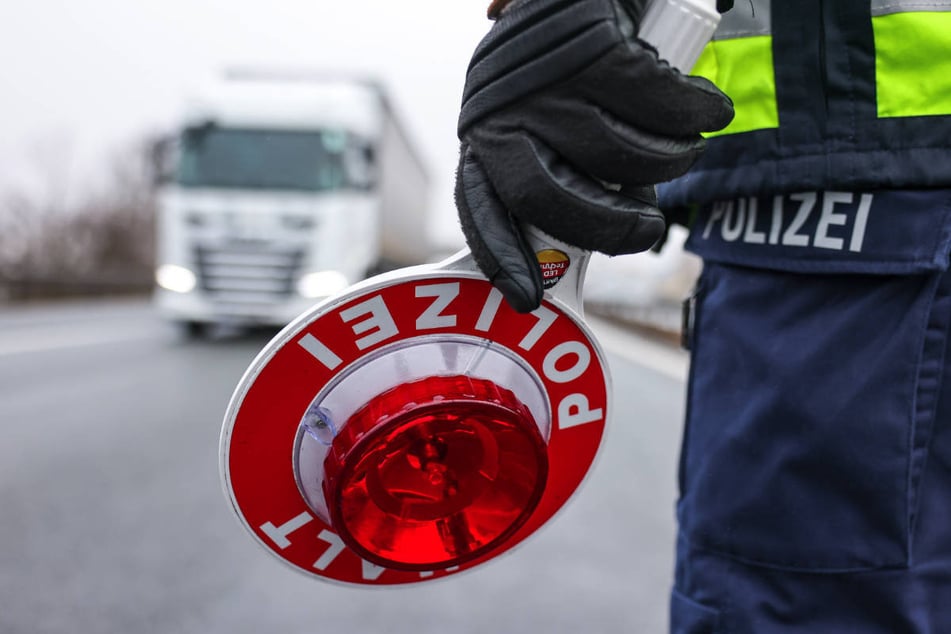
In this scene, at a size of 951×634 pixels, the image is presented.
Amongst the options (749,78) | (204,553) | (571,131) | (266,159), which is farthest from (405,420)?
(266,159)

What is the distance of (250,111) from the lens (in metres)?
8.93

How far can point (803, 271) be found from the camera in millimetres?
914

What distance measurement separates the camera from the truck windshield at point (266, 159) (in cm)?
868

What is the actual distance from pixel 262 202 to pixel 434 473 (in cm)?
834

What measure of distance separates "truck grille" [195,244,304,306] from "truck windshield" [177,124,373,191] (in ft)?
2.43

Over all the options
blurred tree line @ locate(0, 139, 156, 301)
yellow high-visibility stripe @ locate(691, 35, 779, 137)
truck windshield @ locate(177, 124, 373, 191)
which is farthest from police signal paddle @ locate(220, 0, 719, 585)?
blurred tree line @ locate(0, 139, 156, 301)

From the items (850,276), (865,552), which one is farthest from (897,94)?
(865,552)

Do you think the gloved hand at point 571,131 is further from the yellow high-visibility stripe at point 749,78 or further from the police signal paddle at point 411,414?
the yellow high-visibility stripe at point 749,78

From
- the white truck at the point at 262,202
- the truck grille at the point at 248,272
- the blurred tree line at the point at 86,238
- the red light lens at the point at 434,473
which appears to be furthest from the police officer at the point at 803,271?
the blurred tree line at the point at 86,238

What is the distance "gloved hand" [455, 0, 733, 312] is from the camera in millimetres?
670

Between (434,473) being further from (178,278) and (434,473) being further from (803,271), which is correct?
(178,278)

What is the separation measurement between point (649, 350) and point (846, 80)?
416 inches

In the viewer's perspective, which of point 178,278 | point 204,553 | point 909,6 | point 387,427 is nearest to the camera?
point 387,427

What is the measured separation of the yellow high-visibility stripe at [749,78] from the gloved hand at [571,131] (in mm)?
261
